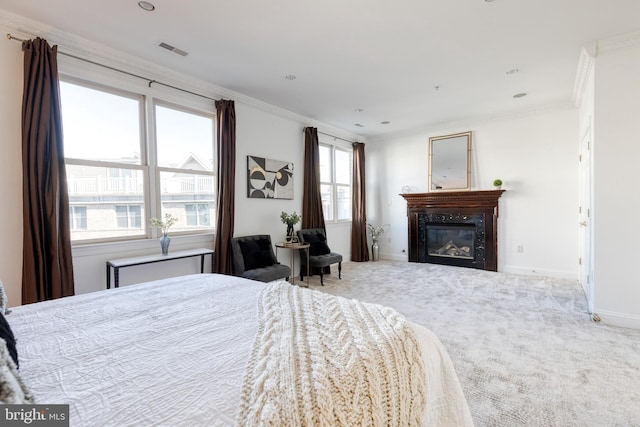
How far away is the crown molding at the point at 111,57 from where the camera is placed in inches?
99.9

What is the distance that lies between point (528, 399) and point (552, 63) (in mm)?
3670

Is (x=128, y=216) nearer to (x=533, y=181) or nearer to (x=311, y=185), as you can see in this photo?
(x=311, y=185)

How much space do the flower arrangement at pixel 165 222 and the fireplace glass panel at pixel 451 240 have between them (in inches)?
192

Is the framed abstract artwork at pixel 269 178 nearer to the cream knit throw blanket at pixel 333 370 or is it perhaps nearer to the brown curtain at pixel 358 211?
the brown curtain at pixel 358 211

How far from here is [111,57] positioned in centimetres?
303

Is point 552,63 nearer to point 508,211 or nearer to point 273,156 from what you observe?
point 508,211

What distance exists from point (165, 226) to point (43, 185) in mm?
1126

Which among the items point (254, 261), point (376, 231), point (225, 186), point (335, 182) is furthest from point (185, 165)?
point (376, 231)

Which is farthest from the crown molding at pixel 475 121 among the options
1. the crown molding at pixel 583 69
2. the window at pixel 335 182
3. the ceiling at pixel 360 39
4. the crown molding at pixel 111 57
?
the crown molding at pixel 111 57

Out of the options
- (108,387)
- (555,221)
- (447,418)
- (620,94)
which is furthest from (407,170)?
(108,387)

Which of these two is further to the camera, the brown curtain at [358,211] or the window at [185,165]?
the brown curtain at [358,211]

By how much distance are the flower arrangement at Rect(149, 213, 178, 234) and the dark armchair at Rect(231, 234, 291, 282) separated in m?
0.79

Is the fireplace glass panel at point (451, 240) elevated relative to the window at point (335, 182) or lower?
lower

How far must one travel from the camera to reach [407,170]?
6551 mm
